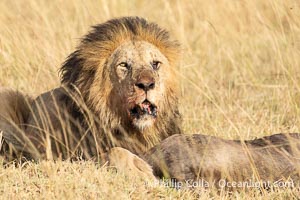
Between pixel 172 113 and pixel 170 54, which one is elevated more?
pixel 170 54

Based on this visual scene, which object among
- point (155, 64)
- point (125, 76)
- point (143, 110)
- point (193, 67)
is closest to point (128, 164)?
point (143, 110)

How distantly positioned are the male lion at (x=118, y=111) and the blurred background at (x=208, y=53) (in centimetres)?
49

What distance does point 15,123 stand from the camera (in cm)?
580

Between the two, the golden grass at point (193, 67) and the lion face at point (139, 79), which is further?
the lion face at point (139, 79)

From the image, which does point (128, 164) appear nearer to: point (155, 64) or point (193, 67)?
point (155, 64)

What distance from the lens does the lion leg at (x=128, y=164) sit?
14.9 feet

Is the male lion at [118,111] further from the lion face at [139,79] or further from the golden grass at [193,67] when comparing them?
the golden grass at [193,67]

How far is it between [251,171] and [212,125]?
59.4 inches

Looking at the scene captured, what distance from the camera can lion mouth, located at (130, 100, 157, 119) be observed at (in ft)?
16.3

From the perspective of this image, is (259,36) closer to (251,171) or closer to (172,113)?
(172,113)

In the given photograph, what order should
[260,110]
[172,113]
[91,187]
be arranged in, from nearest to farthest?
[91,187] → [172,113] → [260,110]

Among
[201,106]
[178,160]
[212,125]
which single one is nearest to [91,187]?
[178,160]

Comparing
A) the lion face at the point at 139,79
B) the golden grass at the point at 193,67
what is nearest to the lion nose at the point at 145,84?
→ the lion face at the point at 139,79

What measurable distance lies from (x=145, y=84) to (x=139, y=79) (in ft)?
0.22
